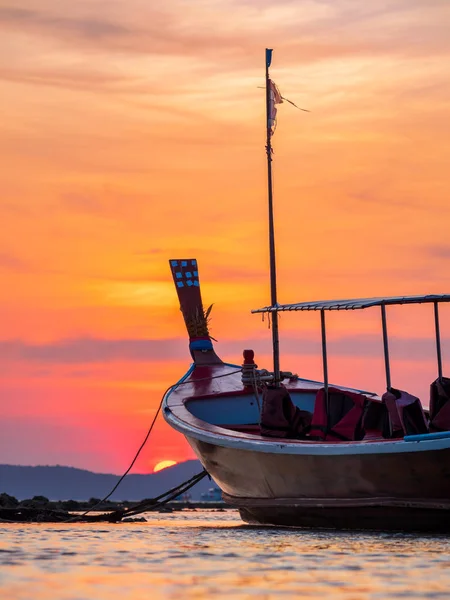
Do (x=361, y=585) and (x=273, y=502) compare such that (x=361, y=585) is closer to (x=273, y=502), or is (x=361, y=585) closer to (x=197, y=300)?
(x=273, y=502)

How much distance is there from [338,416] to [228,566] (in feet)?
30.8

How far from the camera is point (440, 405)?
23.4m

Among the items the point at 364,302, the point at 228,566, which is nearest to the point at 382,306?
the point at 364,302

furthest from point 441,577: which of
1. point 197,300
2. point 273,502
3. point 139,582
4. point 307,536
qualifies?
point 197,300

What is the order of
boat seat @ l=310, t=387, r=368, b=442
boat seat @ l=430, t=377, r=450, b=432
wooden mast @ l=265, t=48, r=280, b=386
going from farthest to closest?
wooden mast @ l=265, t=48, r=280, b=386
boat seat @ l=310, t=387, r=368, b=442
boat seat @ l=430, t=377, r=450, b=432

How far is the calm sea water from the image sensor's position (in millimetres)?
14602

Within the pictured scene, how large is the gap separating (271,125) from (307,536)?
42.6 ft

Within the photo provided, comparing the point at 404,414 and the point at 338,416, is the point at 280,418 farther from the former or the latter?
the point at 404,414

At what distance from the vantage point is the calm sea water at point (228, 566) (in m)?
14.6

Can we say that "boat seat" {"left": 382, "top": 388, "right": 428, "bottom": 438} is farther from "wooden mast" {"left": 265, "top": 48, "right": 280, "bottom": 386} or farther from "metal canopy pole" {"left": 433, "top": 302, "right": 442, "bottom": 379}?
→ "wooden mast" {"left": 265, "top": 48, "right": 280, "bottom": 386}

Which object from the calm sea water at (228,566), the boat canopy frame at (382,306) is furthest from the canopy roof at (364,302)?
the calm sea water at (228,566)

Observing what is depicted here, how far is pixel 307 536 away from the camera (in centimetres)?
2306

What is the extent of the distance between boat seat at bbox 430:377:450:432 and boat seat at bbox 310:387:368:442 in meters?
2.10

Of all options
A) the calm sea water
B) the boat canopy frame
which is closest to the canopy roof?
the boat canopy frame
